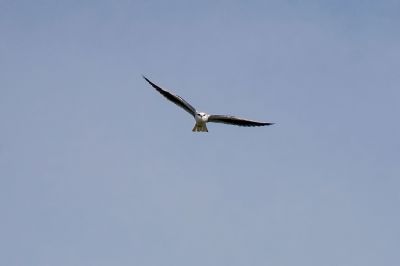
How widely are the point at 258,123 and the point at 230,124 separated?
1821 millimetres

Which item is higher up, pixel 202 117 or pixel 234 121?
pixel 234 121

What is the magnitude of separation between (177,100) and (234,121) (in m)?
3.80

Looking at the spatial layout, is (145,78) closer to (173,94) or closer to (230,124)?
(173,94)

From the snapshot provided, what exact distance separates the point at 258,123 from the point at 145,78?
7581mm

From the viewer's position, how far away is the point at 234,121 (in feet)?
125

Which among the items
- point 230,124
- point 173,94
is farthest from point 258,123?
point 173,94

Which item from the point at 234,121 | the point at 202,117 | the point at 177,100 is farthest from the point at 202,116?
the point at 234,121

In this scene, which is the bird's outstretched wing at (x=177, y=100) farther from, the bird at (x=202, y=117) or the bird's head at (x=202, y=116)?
the bird's head at (x=202, y=116)

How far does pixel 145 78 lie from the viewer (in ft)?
124

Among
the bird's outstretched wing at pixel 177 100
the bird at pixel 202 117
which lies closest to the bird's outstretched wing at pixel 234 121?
the bird at pixel 202 117

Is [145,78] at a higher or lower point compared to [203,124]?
higher

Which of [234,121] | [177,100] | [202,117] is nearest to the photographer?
[202,117]

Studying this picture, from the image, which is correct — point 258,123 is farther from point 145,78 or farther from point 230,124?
point 145,78

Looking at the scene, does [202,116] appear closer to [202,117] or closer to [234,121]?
[202,117]
